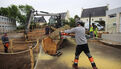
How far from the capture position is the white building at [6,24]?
2402cm

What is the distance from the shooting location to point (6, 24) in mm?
26641

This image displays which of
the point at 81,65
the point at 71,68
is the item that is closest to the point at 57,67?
the point at 71,68

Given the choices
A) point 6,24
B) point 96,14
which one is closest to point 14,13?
point 6,24

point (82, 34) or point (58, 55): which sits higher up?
point (82, 34)

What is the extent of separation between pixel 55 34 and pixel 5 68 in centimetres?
280

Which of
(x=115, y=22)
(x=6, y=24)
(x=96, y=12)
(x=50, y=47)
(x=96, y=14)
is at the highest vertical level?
(x=96, y=12)

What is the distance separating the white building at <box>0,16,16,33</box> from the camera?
2402 cm

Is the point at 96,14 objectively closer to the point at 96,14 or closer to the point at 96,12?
the point at 96,14

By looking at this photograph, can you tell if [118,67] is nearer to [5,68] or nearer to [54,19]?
[5,68]

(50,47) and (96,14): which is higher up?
(96,14)

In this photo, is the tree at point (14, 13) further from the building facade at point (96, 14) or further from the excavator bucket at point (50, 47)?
the excavator bucket at point (50, 47)

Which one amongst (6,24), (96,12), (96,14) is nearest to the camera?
(6,24)

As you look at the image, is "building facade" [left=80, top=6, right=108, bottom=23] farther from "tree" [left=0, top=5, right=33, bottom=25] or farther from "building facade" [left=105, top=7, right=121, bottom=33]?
"tree" [left=0, top=5, right=33, bottom=25]

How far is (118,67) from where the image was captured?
2889mm
